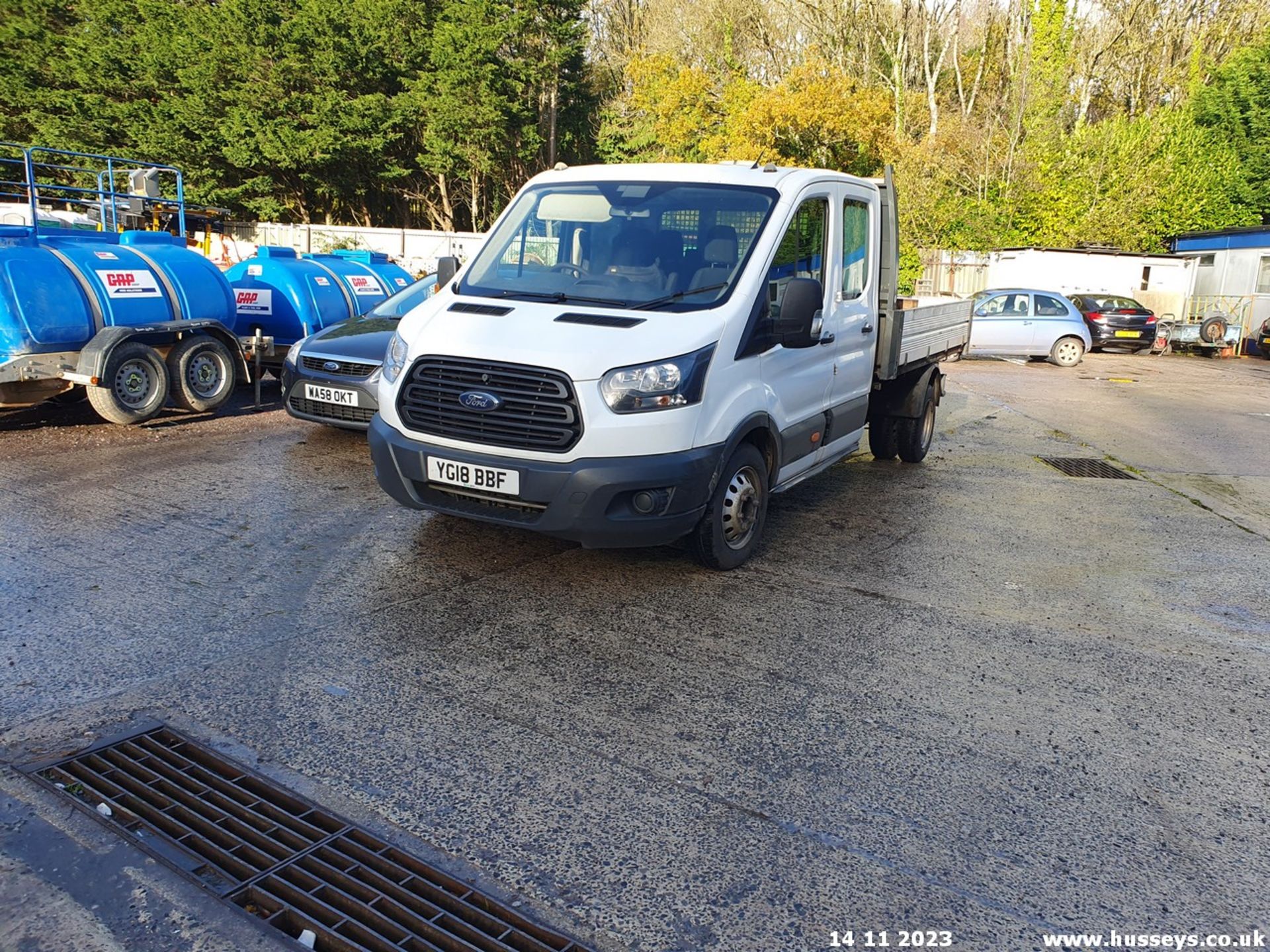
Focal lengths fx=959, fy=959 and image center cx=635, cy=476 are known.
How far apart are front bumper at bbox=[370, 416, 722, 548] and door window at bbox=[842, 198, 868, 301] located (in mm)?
2077

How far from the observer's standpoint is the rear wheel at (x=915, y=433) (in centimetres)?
880

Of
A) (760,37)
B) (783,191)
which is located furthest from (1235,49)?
(783,191)

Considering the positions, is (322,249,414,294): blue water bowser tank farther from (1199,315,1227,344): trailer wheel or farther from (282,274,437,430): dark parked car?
(1199,315,1227,344): trailer wheel

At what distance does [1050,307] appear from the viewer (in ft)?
68.0

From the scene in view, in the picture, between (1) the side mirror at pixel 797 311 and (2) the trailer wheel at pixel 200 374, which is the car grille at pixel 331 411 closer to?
(2) the trailer wheel at pixel 200 374

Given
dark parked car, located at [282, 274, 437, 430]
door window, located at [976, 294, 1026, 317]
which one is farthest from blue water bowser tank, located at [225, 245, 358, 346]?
door window, located at [976, 294, 1026, 317]

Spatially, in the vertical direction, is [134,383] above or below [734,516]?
above

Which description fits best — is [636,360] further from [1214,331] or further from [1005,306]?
[1214,331]

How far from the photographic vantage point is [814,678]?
4.31m

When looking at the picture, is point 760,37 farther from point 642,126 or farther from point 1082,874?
point 1082,874

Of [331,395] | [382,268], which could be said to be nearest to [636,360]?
[331,395]

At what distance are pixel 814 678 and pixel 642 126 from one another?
1534 inches

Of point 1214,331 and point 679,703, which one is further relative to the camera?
point 1214,331

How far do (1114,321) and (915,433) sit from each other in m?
17.4
